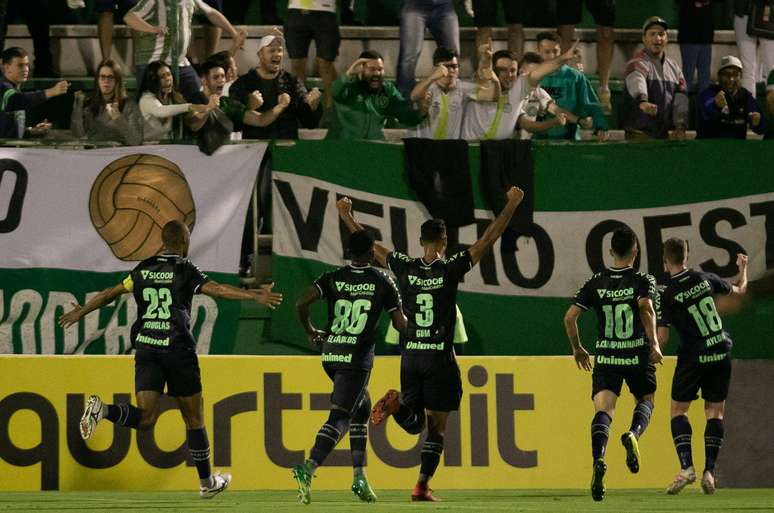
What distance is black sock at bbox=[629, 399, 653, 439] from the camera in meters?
11.6

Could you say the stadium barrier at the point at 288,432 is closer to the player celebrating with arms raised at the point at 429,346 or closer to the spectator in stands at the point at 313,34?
the player celebrating with arms raised at the point at 429,346

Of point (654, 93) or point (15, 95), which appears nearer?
point (15, 95)

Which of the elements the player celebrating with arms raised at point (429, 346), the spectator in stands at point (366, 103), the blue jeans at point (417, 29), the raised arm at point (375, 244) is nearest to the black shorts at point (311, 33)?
the blue jeans at point (417, 29)

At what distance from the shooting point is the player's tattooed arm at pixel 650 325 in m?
11.2

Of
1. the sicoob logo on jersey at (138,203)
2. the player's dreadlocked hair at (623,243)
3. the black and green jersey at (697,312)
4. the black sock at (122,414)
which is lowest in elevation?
the black sock at (122,414)

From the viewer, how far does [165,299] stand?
1155 centimetres

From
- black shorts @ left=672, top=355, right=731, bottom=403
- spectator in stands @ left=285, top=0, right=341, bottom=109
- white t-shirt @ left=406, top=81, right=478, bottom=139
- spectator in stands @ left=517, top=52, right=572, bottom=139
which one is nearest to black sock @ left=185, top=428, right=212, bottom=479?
black shorts @ left=672, top=355, right=731, bottom=403

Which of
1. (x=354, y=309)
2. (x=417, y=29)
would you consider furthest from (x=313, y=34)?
(x=354, y=309)

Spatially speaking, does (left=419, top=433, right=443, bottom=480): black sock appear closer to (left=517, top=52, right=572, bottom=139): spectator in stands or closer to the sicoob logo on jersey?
the sicoob logo on jersey

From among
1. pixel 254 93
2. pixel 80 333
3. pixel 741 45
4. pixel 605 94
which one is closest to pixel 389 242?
pixel 254 93

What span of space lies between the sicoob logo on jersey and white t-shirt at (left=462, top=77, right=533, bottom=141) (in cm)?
276

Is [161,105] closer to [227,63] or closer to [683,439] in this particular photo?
[227,63]

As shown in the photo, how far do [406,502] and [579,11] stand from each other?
7.83 metres

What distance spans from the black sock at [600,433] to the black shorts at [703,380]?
1.11 m
